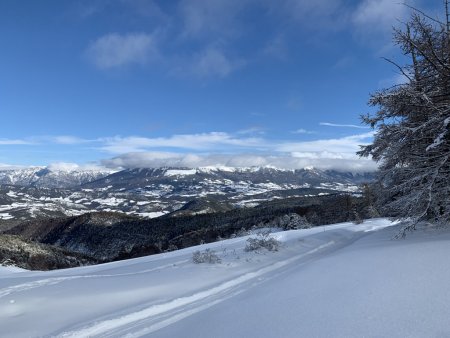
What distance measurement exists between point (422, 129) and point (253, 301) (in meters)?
7.79

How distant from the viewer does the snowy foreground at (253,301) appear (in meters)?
4.61

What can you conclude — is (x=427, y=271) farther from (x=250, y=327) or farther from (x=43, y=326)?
(x=43, y=326)

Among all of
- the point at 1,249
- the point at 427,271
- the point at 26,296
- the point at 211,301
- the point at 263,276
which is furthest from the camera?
the point at 1,249

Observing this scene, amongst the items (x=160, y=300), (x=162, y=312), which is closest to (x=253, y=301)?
(x=162, y=312)

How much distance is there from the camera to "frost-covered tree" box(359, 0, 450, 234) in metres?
10.4

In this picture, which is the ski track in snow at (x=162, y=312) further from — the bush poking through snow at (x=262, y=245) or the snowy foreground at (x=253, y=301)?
the bush poking through snow at (x=262, y=245)

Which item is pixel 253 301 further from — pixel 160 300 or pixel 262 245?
pixel 262 245

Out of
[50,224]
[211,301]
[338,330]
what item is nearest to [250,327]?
[338,330]

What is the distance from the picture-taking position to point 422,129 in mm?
10914

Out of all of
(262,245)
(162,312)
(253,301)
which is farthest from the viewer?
(262,245)

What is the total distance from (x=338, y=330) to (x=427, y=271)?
8.97 feet

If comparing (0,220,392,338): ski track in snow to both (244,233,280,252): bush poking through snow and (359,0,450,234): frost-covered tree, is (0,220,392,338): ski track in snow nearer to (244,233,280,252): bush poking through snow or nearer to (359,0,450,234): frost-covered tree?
(244,233,280,252): bush poking through snow

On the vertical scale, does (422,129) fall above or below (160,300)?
above

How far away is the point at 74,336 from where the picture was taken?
645 centimetres
